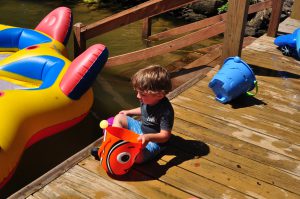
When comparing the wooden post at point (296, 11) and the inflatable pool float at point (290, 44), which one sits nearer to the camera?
the inflatable pool float at point (290, 44)

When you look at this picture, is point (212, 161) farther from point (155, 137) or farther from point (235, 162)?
point (155, 137)

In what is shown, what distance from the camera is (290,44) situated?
5559mm

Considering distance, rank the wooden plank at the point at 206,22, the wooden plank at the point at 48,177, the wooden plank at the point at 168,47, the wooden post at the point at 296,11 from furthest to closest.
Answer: the wooden post at the point at 296,11, the wooden plank at the point at 206,22, the wooden plank at the point at 168,47, the wooden plank at the point at 48,177

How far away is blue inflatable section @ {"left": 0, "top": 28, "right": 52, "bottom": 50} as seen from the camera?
5637mm

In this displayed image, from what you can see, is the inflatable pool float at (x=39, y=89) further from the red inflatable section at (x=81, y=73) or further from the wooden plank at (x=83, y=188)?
the wooden plank at (x=83, y=188)

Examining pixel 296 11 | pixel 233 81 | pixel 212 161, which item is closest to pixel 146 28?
pixel 296 11

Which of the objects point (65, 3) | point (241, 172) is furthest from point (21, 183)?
point (65, 3)

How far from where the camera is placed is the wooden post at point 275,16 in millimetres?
5952

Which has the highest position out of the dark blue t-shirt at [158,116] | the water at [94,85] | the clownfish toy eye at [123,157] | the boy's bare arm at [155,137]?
the dark blue t-shirt at [158,116]

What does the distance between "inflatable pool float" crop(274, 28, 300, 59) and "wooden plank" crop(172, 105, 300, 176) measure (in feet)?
7.14

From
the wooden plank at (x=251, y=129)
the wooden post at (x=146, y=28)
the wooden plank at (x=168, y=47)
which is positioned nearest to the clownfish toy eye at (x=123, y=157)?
the wooden plank at (x=251, y=129)

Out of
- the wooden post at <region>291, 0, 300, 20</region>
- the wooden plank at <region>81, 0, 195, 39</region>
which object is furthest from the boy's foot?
the wooden post at <region>291, 0, 300, 20</region>

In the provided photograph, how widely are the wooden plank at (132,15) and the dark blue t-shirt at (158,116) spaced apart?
7.82ft

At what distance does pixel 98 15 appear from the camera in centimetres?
1186
